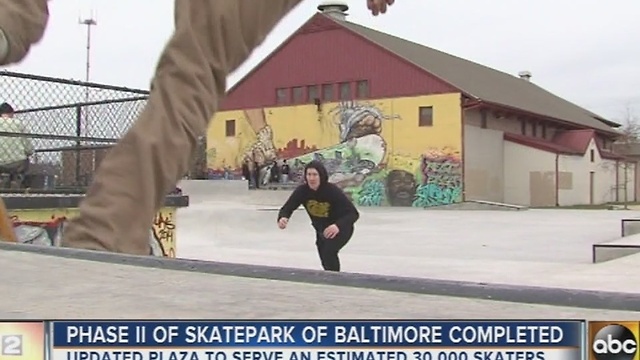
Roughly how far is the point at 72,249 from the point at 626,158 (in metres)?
48.0

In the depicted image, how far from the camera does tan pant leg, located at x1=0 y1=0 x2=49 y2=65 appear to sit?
8.29ft

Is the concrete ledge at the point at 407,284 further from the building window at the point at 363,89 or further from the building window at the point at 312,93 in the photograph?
the building window at the point at 312,93

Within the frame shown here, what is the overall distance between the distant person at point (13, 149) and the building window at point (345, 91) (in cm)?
2951

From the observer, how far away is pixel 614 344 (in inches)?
59.5

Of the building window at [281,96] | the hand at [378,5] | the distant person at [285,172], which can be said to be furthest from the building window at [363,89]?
the hand at [378,5]

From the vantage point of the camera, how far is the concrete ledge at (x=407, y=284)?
79.2 inches

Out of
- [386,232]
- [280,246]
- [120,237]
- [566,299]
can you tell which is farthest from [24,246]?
[386,232]

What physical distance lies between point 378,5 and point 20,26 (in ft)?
4.49

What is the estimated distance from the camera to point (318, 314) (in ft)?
6.30

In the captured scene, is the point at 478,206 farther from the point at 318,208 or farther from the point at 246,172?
the point at 318,208

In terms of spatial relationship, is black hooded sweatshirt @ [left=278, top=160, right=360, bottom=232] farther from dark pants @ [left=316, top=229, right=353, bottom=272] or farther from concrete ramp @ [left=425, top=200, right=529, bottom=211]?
concrete ramp @ [left=425, top=200, right=529, bottom=211]

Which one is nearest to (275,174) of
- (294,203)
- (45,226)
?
(294,203)

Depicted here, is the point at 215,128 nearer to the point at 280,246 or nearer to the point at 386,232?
the point at 386,232

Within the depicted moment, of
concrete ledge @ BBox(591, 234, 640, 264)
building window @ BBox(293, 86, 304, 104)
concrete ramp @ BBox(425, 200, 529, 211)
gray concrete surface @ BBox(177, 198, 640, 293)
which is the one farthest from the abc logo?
building window @ BBox(293, 86, 304, 104)
